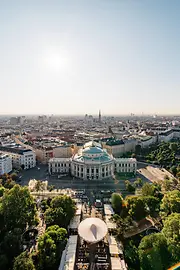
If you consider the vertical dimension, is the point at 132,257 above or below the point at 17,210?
below

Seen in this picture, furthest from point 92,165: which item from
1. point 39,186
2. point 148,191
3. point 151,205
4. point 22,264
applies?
point 22,264

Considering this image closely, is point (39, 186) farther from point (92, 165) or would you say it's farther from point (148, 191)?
point (148, 191)

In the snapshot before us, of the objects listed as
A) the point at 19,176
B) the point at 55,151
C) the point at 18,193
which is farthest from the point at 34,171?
the point at 18,193

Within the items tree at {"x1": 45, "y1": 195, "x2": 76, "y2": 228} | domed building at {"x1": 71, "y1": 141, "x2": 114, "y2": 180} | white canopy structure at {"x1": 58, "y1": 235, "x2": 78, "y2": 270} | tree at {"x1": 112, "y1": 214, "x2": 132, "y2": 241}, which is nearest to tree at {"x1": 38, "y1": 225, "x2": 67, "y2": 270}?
white canopy structure at {"x1": 58, "y1": 235, "x2": 78, "y2": 270}

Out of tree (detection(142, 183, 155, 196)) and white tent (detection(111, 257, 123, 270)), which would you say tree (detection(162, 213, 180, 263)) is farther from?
tree (detection(142, 183, 155, 196))

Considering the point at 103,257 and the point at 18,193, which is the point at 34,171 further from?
the point at 103,257

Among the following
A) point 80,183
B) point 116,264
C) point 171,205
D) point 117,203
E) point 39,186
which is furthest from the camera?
point 80,183
